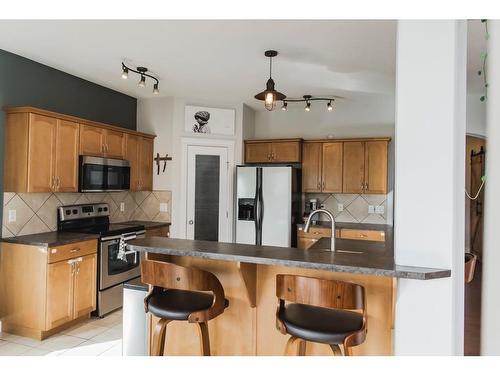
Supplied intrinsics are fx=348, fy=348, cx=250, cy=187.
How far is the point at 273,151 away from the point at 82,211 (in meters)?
2.69

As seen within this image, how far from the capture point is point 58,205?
387 cm

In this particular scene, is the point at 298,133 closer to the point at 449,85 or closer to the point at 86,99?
the point at 86,99

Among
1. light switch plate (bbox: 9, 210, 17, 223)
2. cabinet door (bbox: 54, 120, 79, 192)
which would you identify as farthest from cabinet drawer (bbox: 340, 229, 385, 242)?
light switch plate (bbox: 9, 210, 17, 223)

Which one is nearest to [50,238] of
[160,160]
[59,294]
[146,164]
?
[59,294]

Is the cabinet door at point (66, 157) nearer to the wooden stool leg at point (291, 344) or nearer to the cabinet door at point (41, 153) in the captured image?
the cabinet door at point (41, 153)

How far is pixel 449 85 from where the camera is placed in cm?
147

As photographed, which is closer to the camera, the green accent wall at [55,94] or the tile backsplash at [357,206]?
the green accent wall at [55,94]

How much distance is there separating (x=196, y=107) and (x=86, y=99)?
4.73ft

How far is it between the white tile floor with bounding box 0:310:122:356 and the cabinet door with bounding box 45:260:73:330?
0.14m

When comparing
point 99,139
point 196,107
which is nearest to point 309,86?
point 196,107

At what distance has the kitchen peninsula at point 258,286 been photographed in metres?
1.79

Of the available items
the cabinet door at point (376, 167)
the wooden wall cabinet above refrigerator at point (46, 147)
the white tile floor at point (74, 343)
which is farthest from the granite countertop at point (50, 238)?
the cabinet door at point (376, 167)

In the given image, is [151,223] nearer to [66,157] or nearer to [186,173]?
[186,173]

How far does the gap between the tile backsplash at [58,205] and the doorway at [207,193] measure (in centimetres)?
35
